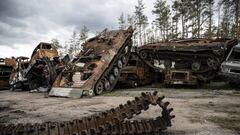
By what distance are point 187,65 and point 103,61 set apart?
5.28 m

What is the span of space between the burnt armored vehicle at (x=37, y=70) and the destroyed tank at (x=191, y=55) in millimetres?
4991

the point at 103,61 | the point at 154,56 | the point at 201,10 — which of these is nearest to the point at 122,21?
the point at 201,10

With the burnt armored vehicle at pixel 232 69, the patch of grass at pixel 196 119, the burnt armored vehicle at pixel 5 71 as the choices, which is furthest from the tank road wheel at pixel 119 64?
the burnt armored vehicle at pixel 5 71

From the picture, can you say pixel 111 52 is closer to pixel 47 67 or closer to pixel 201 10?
pixel 47 67

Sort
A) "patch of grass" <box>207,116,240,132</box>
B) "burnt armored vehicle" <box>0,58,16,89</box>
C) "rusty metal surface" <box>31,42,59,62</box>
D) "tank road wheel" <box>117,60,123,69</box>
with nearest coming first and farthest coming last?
"patch of grass" <box>207,116,240,132</box> < "tank road wheel" <box>117,60,123,69</box> < "rusty metal surface" <box>31,42,59,62</box> < "burnt armored vehicle" <box>0,58,16,89</box>

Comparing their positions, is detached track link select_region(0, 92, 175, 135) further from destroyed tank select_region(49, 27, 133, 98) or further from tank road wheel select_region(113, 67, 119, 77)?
tank road wheel select_region(113, 67, 119, 77)

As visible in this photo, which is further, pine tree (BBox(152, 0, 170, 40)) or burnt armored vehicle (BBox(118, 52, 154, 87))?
pine tree (BBox(152, 0, 170, 40))

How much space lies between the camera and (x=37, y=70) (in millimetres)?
17906

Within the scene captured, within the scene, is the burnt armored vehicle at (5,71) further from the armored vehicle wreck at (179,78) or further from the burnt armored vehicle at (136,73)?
the armored vehicle wreck at (179,78)

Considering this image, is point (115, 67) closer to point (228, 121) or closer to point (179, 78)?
point (179, 78)

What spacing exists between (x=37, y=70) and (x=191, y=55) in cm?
782

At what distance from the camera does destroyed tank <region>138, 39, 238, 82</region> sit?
16797 mm

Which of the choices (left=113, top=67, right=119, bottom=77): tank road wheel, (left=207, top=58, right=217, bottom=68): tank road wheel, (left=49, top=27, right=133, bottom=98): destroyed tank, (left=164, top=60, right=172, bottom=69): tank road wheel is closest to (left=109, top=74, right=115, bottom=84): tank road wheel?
(left=49, top=27, right=133, bottom=98): destroyed tank

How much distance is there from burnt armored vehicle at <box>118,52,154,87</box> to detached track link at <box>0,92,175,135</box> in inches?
458
